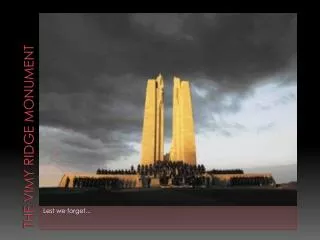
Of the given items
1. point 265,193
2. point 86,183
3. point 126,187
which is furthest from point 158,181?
point 265,193

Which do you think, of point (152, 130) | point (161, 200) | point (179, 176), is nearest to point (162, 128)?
point (152, 130)

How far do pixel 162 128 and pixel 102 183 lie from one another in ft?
32.4

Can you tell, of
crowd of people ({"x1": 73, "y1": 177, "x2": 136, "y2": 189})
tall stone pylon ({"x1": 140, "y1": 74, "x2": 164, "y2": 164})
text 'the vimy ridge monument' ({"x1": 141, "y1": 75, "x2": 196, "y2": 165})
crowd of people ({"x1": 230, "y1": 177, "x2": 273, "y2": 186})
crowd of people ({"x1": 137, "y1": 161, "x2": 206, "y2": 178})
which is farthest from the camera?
tall stone pylon ({"x1": 140, "y1": 74, "x2": 164, "y2": 164})

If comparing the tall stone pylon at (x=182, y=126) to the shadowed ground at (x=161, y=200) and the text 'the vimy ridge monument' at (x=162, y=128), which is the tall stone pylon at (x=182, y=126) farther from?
the shadowed ground at (x=161, y=200)

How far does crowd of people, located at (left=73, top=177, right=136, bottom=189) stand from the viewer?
70.1 feet

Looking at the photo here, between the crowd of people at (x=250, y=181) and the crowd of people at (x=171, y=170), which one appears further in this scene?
the crowd of people at (x=171, y=170)

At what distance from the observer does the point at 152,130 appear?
29547 mm

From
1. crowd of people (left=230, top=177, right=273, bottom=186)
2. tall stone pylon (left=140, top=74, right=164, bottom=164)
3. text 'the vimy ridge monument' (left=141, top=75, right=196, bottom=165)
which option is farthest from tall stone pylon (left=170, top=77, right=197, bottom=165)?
crowd of people (left=230, top=177, right=273, bottom=186)

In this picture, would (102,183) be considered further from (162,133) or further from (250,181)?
(162,133)

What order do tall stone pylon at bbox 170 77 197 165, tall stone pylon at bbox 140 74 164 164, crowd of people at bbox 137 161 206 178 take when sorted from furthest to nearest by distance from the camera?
tall stone pylon at bbox 140 74 164 164, tall stone pylon at bbox 170 77 197 165, crowd of people at bbox 137 161 206 178

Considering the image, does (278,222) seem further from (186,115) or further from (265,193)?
(186,115)

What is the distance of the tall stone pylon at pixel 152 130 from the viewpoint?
2927 centimetres

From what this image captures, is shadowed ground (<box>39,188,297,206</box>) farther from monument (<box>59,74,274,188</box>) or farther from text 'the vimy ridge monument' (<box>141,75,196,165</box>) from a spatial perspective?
text 'the vimy ridge monument' (<box>141,75,196,165</box>)

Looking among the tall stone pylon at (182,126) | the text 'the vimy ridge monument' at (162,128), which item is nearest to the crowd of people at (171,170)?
the tall stone pylon at (182,126)
